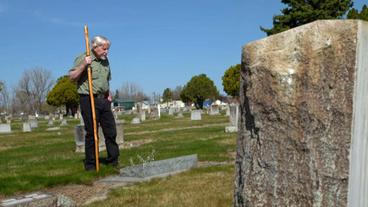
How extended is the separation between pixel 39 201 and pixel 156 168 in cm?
210

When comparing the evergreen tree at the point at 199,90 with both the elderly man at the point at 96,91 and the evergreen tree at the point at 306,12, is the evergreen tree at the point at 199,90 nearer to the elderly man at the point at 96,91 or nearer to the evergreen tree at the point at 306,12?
the evergreen tree at the point at 306,12

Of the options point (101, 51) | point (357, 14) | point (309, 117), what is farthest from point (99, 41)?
point (357, 14)

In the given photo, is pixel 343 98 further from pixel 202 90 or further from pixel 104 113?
pixel 202 90

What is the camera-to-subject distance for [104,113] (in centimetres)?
746

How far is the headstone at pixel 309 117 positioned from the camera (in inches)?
94.9

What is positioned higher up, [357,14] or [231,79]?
[357,14]

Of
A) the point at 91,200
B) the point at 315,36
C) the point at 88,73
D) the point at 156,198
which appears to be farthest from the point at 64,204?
the point at 315,36

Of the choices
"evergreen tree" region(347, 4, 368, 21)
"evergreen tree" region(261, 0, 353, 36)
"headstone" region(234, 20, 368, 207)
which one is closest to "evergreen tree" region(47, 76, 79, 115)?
"evergreen tree" region(261, 0, 353, 36)

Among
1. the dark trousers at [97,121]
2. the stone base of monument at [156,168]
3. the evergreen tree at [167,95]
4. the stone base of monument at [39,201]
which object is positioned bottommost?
the stone base of monument at [39,201]

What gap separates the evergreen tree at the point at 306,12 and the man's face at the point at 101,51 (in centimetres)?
3307

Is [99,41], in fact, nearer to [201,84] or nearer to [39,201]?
[39,201]

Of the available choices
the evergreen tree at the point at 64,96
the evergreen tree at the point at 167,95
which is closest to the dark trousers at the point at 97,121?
the evergreen tree at the point at 64,96

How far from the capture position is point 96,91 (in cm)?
732

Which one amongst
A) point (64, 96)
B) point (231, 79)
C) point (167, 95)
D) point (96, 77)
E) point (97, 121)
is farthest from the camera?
point (167, 95)
